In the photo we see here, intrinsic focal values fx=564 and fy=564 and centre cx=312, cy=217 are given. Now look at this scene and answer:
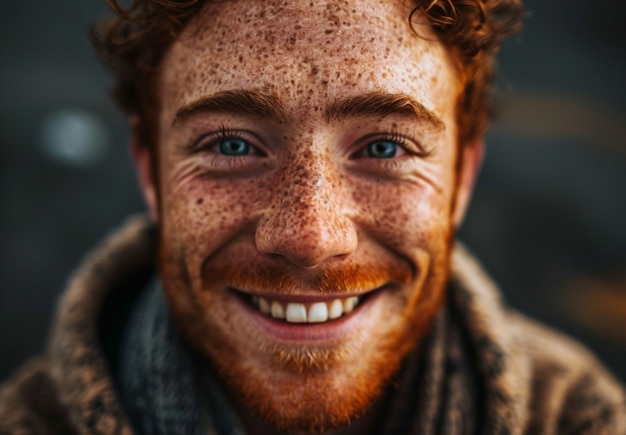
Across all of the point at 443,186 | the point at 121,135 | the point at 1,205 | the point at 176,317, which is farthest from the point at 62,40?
the point at 443,186

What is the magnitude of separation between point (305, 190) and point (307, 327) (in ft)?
1.16

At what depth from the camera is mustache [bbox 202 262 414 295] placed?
1306 mm

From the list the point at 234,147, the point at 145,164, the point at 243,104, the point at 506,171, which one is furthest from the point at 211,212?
the point at 506,171

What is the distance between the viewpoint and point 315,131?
1255 millimetres

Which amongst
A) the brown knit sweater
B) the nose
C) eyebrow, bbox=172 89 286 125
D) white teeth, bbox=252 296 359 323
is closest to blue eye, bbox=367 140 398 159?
the nose

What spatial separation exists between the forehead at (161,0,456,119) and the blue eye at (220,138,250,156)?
12 cm

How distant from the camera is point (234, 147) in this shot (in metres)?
1.35

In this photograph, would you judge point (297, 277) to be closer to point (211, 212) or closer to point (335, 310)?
point (335, 310)

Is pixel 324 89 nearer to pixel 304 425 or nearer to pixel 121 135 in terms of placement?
pixel 304 425

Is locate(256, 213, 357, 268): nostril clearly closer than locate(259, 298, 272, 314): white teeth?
Yes

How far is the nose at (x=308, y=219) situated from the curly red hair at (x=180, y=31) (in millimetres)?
434

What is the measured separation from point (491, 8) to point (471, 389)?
1056 mm

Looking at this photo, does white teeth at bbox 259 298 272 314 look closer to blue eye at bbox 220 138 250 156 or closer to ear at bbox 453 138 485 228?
blue eye at bbox 220 138 250 156

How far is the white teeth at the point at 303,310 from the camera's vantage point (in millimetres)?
1365
